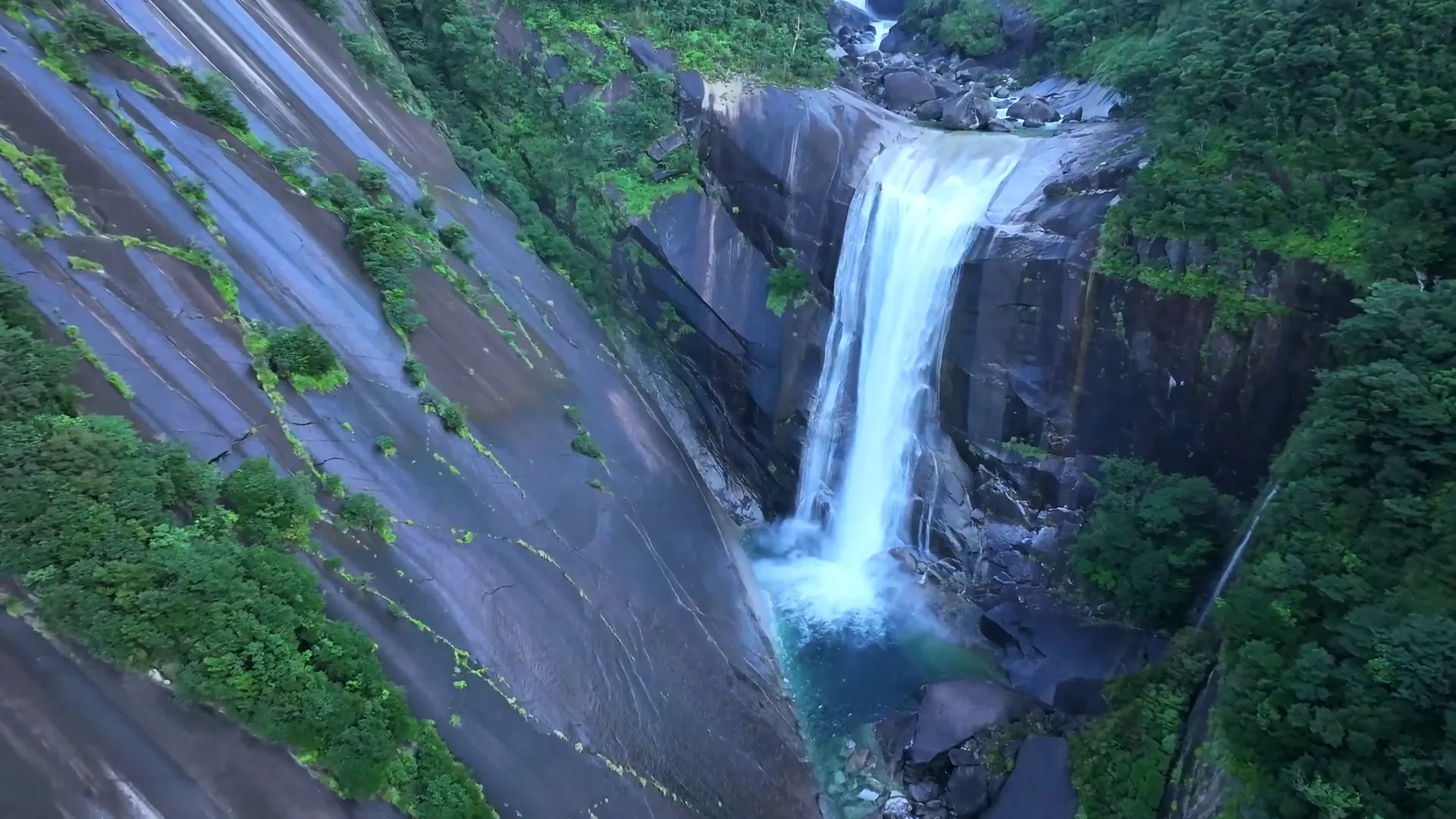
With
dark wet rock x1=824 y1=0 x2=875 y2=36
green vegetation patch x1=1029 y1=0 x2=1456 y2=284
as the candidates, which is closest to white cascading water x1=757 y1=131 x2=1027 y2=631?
green vegetation patch x1=1029 y1=0 x2=1456 y2=284

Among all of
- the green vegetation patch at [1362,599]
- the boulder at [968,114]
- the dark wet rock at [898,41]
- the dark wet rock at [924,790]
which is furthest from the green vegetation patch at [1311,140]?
the dark wet rock at [898,41]

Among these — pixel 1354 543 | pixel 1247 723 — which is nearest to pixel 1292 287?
pixel 1354 543

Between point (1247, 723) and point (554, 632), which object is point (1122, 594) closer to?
point (1247, 723)

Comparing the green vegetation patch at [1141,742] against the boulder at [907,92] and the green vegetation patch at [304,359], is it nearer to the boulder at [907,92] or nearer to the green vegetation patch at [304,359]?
the green vegetation patch at [304,359]

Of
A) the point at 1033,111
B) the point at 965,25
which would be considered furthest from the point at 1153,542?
the point at 965,25

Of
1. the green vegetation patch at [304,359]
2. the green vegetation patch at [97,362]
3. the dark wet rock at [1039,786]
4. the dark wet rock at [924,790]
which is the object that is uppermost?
the green vegetation patch at [97,362]

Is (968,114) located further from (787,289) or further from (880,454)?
(880,454)

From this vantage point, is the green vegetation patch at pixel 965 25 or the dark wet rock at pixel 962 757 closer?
the dark wet rock at pixel 962 757
